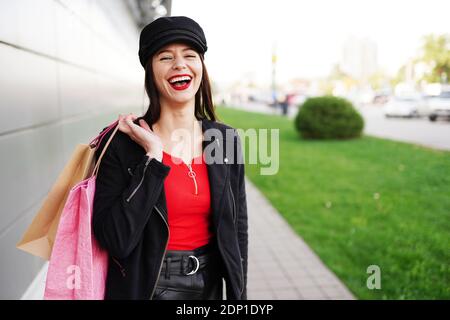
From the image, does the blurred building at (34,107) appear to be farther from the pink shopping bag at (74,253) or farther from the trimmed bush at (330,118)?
the trimmed bush at (330,118)

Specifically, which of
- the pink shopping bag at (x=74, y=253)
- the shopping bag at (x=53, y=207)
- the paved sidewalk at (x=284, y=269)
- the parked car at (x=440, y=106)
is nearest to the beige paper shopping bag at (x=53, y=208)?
the shopping bag at (x=53, y=207)

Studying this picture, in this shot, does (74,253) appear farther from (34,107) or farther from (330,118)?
(330,118)

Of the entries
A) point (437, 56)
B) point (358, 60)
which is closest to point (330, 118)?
point (358, 60)

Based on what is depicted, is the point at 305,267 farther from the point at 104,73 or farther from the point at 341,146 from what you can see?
the point at 341,146

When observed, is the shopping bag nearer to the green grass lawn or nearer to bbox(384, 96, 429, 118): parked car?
the green grass lawn

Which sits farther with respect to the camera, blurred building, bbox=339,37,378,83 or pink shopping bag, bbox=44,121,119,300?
blurred building, bbox=339,37,378,83

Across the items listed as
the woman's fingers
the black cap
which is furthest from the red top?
the black cap

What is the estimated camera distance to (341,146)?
39.8 ft

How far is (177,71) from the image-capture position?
1.71m

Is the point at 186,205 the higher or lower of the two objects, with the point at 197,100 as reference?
lower

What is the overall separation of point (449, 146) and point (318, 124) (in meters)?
3.65

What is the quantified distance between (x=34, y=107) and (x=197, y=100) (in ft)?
3.65

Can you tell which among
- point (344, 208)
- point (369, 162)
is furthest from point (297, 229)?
point (369, 162)

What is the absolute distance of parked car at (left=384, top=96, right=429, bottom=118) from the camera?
22688 millimetres
